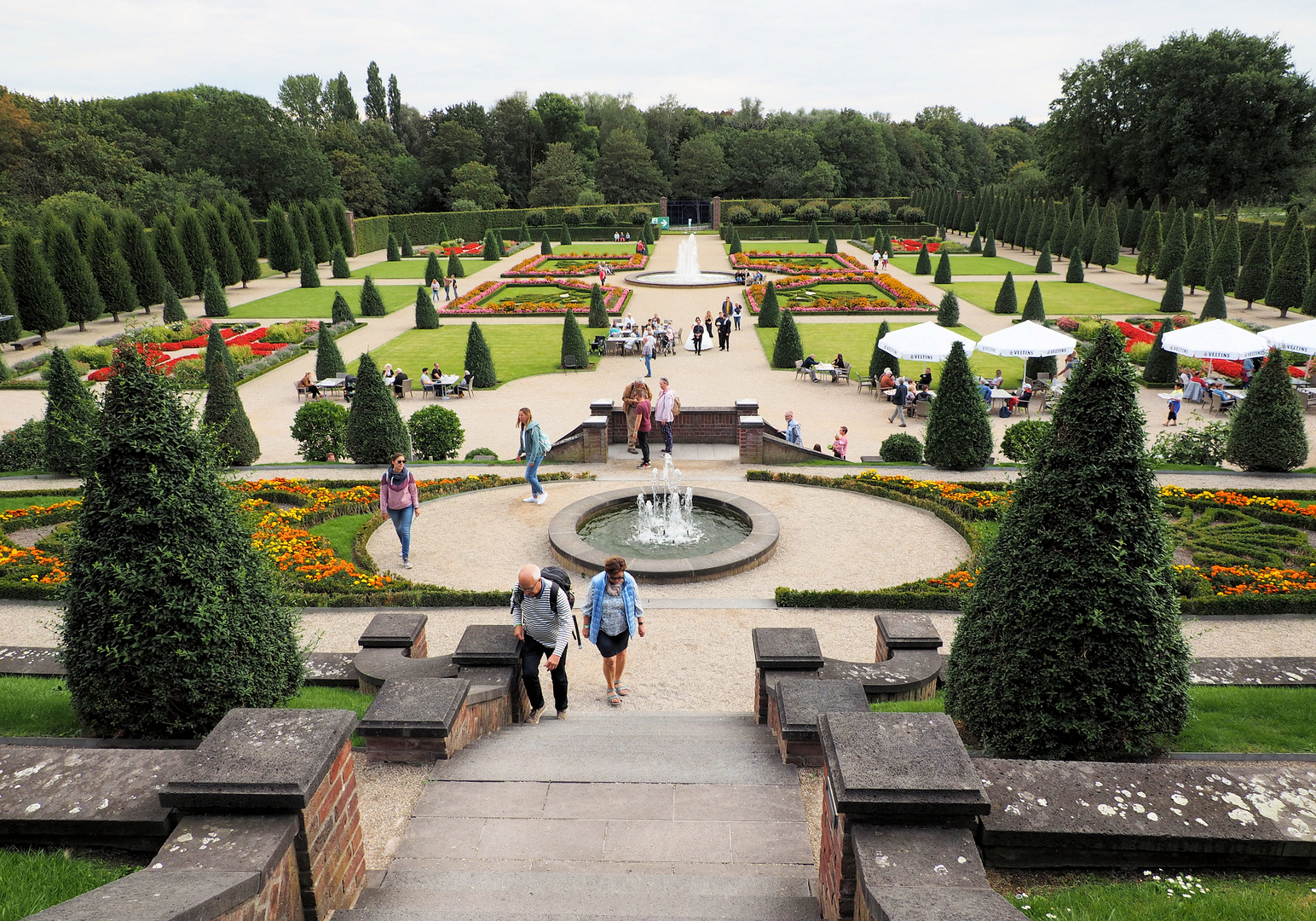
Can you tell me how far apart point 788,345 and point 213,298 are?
25.3 m

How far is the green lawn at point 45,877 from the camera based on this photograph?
3648 millimetres

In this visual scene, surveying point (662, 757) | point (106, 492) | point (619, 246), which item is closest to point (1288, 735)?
point (662, 757)

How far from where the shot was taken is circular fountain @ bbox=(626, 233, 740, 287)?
1809 inches

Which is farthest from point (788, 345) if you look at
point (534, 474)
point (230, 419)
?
point (230, 419)

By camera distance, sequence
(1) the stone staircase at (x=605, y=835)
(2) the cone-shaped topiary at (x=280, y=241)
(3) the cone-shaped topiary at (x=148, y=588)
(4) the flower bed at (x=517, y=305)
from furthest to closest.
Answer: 1. (2) the cone-shaped topiary at (x=280, y=241)
2. (4) the flower bed at (x=517, y=305)
3. (3) the cone-shaped topiary at (x=148, y=588)
4. (1) the stone staircase at (x=605, y=835)

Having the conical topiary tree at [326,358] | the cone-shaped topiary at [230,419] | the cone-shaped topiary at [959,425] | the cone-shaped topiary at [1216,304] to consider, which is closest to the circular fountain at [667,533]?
the cone-shaped topiary at [959,425]

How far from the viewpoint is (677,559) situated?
1227cm

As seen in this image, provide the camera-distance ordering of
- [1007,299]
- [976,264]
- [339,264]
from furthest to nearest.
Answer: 1. [976,264]
2. [339,264]
3. [1007,299]

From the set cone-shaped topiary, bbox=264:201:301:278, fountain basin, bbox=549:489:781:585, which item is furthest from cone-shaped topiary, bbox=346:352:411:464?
cone-shaped topiary, bbox=264:201:301:278

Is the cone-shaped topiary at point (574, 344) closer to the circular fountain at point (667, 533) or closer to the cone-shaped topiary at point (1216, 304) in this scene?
the circular fountain at point (667, 533)

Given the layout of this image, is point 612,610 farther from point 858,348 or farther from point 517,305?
point 517,305

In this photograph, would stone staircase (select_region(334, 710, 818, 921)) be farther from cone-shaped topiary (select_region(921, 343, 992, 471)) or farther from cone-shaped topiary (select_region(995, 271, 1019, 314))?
cone-shaped topiary (select_region(995, 271, 1019, 314))

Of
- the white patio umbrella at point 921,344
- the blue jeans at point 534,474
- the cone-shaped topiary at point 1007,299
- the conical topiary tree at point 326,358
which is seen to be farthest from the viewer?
the cone-shaped topiary at point 1007,299

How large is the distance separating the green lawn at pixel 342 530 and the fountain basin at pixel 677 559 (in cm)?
296
